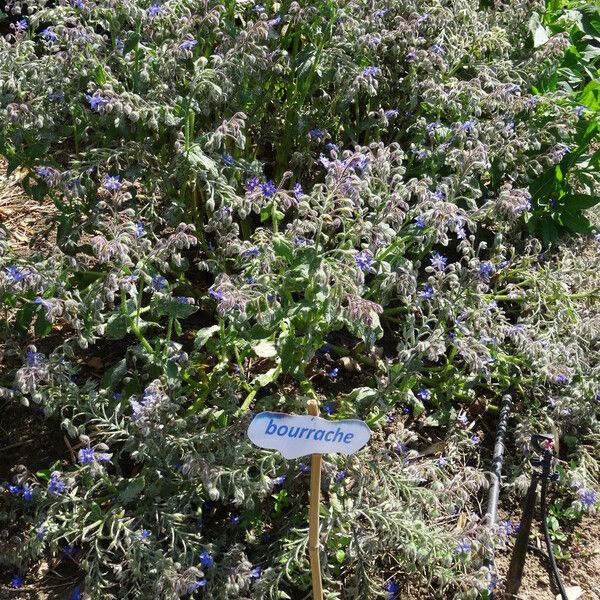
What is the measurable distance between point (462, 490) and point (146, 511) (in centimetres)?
97

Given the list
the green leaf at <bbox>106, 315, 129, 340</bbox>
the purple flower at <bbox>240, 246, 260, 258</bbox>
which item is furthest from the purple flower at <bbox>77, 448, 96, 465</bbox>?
the purple flower at <bbox>240, 246, 260, 258</bbox>

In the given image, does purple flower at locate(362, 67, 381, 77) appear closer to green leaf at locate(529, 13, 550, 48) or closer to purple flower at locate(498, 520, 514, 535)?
green leaf at locate(529, 13, 550, 48)

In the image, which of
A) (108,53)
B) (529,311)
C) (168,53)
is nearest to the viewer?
(168,53)

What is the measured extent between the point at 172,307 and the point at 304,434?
875 millimetres

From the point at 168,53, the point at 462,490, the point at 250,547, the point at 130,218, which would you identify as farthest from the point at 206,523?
the point at 168,53

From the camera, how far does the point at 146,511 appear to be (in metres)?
2.78

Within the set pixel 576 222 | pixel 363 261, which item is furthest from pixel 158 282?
pixel 576 222

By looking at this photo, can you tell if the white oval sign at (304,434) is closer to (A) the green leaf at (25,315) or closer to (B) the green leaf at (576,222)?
(A) the green leaf at (25,315)

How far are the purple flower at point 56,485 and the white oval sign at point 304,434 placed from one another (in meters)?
0.81

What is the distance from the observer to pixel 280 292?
2.79 meters

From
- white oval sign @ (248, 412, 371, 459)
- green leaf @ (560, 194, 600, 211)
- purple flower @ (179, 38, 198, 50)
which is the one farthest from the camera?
green leaf @ (560, 194, 600, 211)

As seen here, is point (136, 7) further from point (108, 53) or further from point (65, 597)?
point (65, 597)

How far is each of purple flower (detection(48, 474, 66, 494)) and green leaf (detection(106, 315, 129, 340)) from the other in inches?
18.4

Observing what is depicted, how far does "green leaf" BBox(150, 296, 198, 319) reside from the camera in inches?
113
